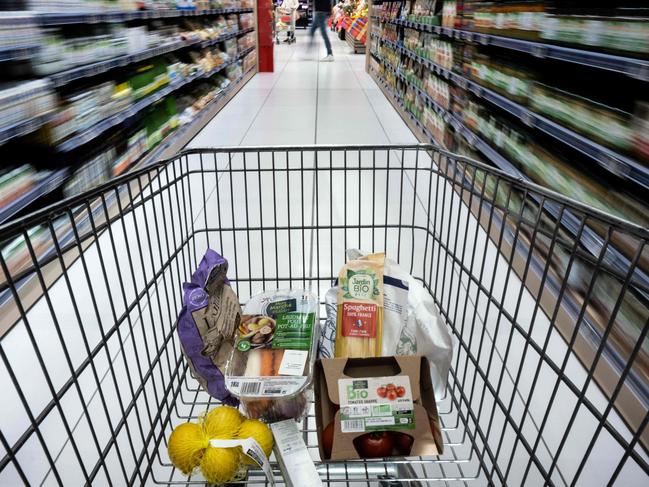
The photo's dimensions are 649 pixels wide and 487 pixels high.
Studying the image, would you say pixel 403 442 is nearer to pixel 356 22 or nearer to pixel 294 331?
pixel 294 331

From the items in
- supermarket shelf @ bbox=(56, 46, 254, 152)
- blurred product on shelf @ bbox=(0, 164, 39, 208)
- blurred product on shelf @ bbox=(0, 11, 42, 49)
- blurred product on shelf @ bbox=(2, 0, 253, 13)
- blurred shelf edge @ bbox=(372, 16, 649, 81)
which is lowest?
blurred product on shelf @ bbox=(0, 164, 39, 208)

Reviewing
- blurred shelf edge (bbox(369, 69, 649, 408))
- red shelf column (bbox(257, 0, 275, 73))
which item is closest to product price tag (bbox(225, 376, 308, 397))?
blurred shelf edge (bbox(369, 69, 649, 408))

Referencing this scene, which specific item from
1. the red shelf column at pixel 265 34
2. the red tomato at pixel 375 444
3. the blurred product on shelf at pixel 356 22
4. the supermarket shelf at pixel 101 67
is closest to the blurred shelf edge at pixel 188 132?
the supermarket shelf at pixel 101 67

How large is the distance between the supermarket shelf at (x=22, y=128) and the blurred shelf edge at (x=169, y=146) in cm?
25

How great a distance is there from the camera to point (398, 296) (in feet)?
3.66

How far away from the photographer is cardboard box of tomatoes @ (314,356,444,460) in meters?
0.92

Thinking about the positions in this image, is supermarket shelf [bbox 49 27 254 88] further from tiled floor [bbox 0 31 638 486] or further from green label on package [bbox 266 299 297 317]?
green label on package [bbox 266 299 297 317]

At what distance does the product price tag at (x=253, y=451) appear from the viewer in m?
0.83

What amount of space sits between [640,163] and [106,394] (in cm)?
181

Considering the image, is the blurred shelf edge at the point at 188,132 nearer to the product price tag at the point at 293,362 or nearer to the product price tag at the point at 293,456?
the product price tag at the point at 293,362

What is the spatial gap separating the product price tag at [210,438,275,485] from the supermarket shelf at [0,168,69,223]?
1469mm

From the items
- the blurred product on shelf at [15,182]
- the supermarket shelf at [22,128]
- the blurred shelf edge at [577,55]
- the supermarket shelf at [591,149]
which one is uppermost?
the blurred shelf edge at [577,55]

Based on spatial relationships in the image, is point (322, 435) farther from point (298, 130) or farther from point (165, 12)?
point (298, 130)

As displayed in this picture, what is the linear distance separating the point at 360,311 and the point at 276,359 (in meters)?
0.22
